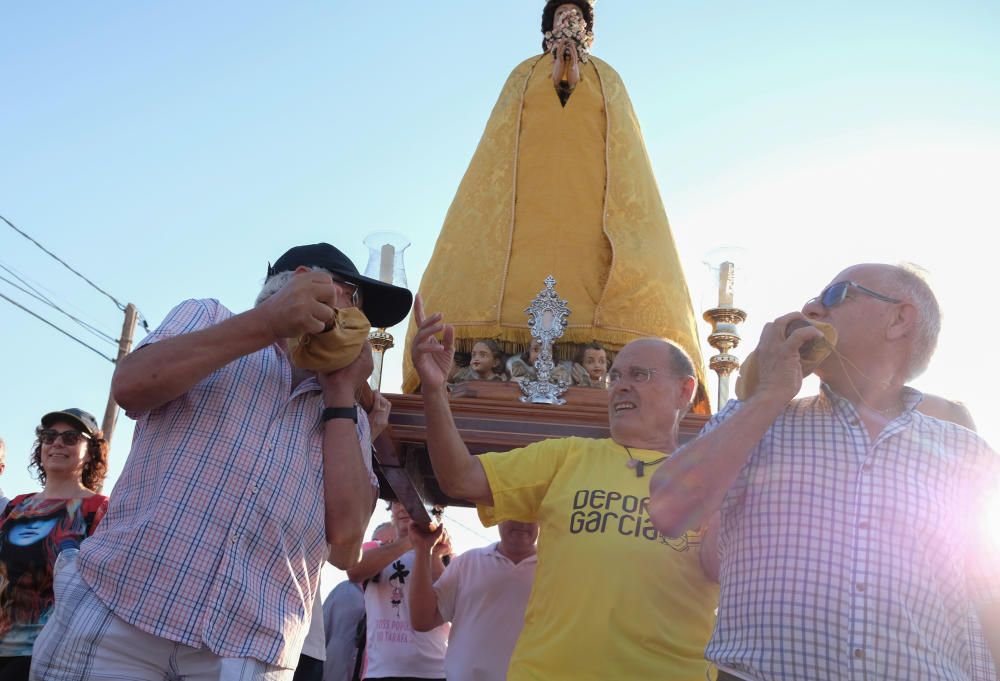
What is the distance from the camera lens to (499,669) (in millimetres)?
4262

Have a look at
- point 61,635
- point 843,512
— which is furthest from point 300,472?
point 843,512

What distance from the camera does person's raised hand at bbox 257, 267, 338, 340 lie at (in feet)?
7.93

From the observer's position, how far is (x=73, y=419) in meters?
4.05

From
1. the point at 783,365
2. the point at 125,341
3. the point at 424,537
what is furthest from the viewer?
the point at 125,341

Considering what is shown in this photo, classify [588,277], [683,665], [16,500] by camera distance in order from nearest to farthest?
[683,665]
[16,500]
[588,277]

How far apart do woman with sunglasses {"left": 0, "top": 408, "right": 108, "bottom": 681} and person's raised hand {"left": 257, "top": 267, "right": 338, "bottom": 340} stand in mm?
1640

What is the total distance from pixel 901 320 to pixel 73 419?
3.02 meters

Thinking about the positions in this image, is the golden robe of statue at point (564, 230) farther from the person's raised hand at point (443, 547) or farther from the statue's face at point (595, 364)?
the person's raised hand at point (443, 547)

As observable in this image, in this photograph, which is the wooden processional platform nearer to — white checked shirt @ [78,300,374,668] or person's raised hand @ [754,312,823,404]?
white checked shirt @ [78,300,374,668]

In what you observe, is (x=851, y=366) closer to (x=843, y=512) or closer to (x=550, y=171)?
(x=843, y=512)

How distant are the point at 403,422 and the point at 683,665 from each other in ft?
5.35

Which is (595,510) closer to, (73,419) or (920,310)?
(920,310)

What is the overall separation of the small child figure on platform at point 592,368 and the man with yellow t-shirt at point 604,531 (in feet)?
5.62

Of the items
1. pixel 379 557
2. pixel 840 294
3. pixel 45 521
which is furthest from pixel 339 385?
pixel 379 557
